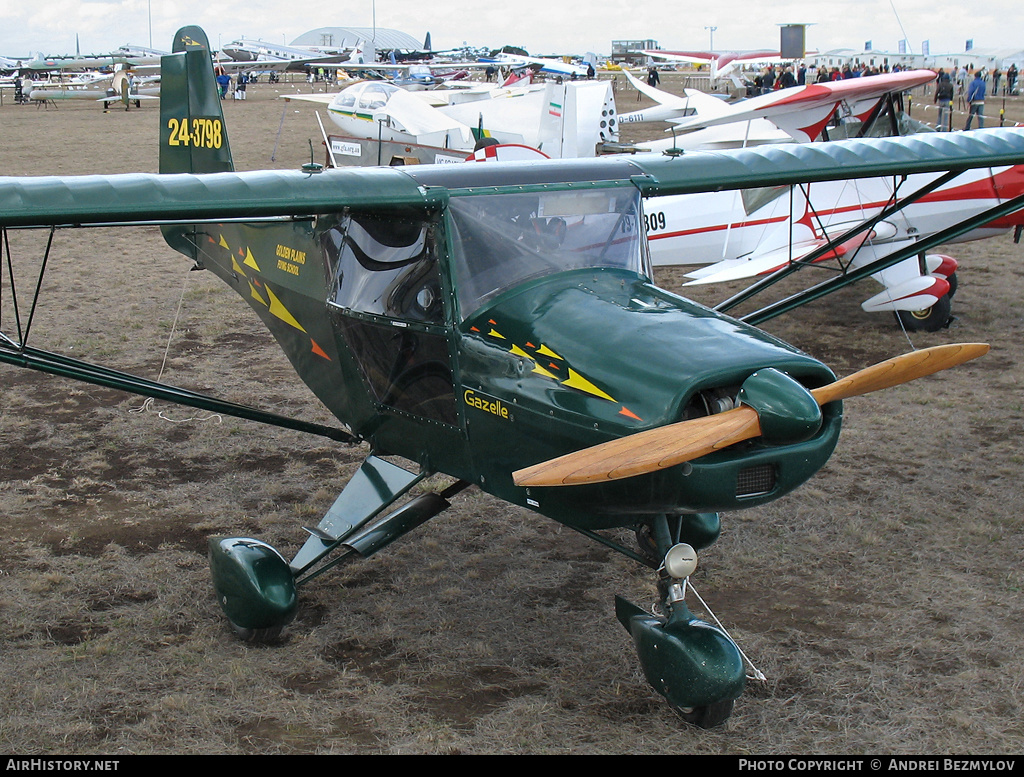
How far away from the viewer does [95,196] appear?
397 cm

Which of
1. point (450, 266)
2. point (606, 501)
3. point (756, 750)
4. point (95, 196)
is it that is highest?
point (95, 196)

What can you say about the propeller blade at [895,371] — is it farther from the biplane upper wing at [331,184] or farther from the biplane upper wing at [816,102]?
the biplane upper wing at [816,102]

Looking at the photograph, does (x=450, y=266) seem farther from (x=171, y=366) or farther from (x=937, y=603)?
(x=171, y=366)

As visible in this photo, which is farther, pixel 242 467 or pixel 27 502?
pixel 242 467

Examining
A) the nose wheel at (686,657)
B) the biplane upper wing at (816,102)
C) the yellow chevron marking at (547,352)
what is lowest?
the nose wheel at (686,657)

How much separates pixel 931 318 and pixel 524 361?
7733mm

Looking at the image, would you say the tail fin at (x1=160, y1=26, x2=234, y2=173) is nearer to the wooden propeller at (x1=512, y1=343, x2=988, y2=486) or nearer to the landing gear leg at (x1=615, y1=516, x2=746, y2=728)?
the wooden propeller at (x1=512, y1=343, x2=988, y2=486)

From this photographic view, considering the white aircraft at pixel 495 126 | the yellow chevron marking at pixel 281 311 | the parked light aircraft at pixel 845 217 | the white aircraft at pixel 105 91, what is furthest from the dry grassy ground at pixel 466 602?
the white aircraft at pixel 105 91

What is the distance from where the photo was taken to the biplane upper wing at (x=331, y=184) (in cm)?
393

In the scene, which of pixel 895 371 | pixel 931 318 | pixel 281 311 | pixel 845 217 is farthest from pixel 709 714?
pixel 845 217

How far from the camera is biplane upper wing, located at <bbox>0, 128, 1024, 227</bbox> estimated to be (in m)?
3.93

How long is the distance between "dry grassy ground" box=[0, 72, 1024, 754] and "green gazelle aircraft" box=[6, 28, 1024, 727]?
0.37 meters

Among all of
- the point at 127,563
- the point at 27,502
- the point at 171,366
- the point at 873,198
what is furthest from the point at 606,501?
the point at 873,198

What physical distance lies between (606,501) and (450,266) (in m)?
1.26
